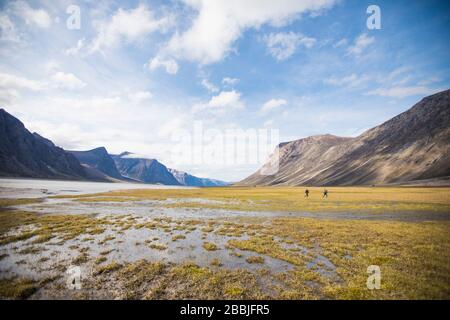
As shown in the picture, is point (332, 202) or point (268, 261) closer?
point (268, 261)

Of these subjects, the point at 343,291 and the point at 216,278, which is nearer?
the point at 343,291

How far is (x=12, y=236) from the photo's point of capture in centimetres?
2312

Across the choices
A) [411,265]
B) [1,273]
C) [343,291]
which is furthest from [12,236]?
[411,265]

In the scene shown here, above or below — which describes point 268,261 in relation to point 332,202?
above

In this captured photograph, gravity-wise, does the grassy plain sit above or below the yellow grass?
above

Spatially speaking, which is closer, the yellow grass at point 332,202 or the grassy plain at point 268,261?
the grassy plain at point 268,261

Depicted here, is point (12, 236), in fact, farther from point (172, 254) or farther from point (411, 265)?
point (411, 265)

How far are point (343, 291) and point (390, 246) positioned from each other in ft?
40.4

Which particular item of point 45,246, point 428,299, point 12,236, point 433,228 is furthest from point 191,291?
point 433,228

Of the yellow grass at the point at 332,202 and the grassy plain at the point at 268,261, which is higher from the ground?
the grassy plain at the point at 268,261

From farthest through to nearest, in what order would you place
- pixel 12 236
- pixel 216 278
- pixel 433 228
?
pixel 433 228, pixel 12 236, pixel 216 278

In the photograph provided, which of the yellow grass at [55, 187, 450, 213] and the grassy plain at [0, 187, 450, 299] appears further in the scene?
the yellow grass at [55, 187, 450, 213]

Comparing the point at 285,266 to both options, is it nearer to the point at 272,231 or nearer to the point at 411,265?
the point at 411,265
